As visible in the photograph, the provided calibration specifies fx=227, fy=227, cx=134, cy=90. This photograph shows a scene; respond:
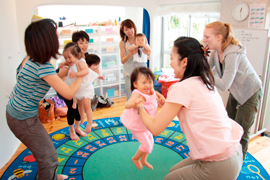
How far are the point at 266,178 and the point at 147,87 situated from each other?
1.52 m

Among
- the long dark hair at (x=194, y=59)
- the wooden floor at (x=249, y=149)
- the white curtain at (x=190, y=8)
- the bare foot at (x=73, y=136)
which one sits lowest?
the wooden floor at (x=249, y=149)

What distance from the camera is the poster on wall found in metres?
2.84

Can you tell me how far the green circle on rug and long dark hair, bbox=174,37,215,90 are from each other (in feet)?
4.09

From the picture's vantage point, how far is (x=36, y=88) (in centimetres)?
166

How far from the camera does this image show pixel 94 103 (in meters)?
4.07

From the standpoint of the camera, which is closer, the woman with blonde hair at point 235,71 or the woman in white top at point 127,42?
the woman with blonde hair at point 235,71

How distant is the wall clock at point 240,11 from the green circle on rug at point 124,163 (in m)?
2.01

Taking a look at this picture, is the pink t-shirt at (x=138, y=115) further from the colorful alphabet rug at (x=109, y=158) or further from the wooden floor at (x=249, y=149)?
the wooden floor at (x=249, y=149)

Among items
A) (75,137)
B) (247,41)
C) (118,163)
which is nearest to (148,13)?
(247,41)

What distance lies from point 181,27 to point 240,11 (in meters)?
1.74

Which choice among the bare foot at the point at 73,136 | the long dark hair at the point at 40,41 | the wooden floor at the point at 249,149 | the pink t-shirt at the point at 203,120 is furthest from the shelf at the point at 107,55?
the pink t-shirt at the point at 203,120

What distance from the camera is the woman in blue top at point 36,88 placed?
1.58 m

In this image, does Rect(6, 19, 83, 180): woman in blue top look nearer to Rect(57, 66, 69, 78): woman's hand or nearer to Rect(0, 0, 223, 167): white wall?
Rect(57, 66, 69, 78): woman's hand

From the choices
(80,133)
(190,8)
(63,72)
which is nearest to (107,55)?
(190,8)
